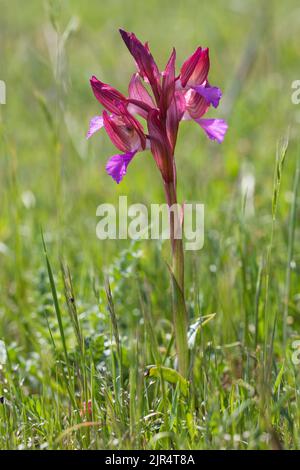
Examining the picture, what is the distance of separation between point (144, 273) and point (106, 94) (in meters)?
0.79

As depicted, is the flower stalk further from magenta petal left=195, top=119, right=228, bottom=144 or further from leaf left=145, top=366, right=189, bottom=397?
leaf left=145, top=366, right=189, bottom=397

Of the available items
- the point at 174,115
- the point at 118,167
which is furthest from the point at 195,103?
the point at 118,167

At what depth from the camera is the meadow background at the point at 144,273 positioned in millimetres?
1722

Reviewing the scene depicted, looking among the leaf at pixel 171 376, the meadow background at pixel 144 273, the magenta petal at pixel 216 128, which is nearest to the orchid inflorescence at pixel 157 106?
the magenta petal at pixel 216 128

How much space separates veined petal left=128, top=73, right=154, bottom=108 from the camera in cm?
181

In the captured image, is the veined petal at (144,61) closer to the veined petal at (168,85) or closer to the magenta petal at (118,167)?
the veined petal at (168,85)

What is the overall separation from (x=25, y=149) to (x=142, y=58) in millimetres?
3222

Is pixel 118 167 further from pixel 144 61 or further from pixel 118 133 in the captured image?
pixel 144 61

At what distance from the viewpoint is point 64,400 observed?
2131mm

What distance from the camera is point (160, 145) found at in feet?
5.91

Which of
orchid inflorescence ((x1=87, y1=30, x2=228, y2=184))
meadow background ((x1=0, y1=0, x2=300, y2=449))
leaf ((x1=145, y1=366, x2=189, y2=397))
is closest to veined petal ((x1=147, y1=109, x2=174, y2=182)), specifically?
orchid inflorescence ((x1=87, y1=30, x2=228, y2=184))

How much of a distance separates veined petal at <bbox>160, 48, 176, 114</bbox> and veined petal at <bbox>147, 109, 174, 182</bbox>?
0.03 metres
